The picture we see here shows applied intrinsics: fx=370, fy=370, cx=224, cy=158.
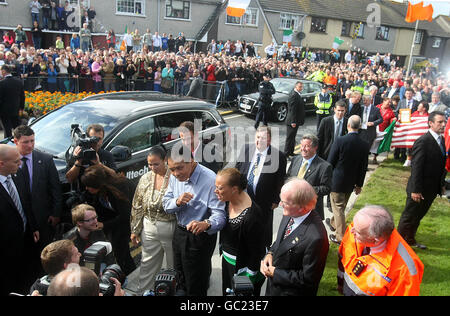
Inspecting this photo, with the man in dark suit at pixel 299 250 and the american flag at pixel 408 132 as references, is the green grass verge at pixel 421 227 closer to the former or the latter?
the american flag at pixel 408 132

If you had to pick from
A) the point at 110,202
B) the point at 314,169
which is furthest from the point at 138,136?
the point at 314,169

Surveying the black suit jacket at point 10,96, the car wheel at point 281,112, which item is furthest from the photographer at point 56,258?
the car wheel at point 281,112

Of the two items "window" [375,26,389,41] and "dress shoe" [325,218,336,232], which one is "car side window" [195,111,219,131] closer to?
"dress shoe" [325,218,336,232]

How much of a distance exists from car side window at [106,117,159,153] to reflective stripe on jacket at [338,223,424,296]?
138 inches

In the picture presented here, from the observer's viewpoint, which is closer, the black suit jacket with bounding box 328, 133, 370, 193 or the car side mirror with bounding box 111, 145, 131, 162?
the car side mirror with bounding box 111, 145, 131, 162

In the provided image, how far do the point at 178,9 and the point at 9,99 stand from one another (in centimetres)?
2271

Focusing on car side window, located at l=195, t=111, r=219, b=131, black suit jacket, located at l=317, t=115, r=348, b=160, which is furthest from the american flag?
car side window, located at l=195, t=111, r=219, b=131

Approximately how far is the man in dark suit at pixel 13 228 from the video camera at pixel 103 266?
124 cm

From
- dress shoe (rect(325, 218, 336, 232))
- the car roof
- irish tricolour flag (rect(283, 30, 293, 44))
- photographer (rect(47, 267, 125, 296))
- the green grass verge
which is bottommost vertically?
dress shoe (rect(325, 218, 336, 232))

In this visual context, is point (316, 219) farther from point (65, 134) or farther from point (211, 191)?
point (65, 134)

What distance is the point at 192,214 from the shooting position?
12.1ft

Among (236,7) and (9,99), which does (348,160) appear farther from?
(236,7)

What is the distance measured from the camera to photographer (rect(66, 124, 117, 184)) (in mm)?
4164

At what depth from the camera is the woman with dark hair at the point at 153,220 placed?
3930 millimetres
